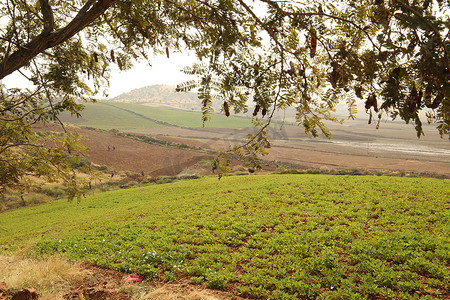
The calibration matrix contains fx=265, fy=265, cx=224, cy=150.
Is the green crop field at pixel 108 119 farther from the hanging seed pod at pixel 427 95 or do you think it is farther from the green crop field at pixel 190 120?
the hanging seed pod at pixel 427 95

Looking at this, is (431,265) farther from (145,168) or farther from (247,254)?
(145,168)

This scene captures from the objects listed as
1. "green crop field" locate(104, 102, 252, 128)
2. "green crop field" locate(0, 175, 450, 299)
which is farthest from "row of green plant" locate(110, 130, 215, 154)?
"green crop field" locate(0, 175, 450, 299)

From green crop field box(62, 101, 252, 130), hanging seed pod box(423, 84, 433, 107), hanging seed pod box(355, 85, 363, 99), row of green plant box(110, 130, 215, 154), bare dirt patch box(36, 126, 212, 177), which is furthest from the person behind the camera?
green crop field box(62, 101, 252, 130)

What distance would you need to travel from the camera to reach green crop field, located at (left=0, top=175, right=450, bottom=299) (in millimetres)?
6641

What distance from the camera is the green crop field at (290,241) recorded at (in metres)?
6.64

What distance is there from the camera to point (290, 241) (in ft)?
31.0

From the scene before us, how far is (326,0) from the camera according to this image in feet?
9.65

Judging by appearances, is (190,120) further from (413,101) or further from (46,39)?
(413,101)

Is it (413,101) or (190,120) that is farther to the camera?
(190,120)

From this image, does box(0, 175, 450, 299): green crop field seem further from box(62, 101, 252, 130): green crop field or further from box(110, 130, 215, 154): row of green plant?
box(62, 101, 252, 130): green crop field

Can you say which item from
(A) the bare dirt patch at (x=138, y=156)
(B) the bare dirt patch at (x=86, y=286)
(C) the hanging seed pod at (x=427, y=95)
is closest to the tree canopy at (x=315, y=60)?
(C) the hanging seed pod at (x=427, y=95)

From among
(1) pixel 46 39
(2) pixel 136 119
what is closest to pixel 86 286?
(1) pixel 46 39

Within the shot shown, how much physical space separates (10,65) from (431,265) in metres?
9.85

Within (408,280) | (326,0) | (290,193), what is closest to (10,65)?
(326,0)
